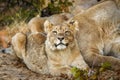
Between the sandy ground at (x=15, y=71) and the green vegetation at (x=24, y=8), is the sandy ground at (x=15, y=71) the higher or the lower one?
the lower one

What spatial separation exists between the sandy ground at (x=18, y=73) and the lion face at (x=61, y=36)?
1.74 ft

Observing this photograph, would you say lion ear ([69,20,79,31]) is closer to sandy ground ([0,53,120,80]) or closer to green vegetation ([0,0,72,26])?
sandy ground ([0,53,120,80])

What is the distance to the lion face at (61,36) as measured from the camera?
6.91 m

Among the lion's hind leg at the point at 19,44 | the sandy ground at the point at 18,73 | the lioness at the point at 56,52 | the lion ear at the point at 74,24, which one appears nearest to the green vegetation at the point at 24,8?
the lion's hind leg at the point at 19,44

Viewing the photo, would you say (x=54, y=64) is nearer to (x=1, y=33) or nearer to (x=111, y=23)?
(x=111, y=23)

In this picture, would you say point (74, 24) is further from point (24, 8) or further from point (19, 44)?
point (24, 8)

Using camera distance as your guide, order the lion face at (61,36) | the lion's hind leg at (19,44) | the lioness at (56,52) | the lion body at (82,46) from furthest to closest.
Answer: the lion's hind leg at (19,44) → the lion body at (82,46) → the lioness at (56,52) → the lion face at (61,36)

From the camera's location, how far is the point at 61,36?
6.89 meters

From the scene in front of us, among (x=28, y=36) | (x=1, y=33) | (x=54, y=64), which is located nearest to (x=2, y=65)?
(x=28, y=36)

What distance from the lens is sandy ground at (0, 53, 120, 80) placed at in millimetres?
7004

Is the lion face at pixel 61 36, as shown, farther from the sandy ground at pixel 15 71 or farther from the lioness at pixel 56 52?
the sandy ground at pixel 15 71

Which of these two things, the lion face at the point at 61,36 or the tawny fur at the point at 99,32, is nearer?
the lion face at the point at 61,36

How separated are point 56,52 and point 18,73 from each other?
0.83m

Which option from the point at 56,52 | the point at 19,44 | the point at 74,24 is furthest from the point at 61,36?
the point at 19,44
